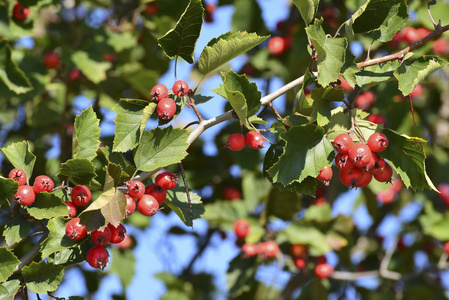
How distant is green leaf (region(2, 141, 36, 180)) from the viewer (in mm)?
2053

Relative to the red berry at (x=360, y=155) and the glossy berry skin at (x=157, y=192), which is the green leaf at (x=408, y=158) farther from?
the glossy berry skin at (x=157, y=192)

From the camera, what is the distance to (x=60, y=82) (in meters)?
4.48

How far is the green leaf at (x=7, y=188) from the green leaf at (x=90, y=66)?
A: 6.52ft

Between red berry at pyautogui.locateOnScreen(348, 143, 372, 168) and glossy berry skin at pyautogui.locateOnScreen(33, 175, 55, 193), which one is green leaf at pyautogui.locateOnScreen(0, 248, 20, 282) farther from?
red berry at pyautogui.locateOnScreen(348, 143, 372, 168)

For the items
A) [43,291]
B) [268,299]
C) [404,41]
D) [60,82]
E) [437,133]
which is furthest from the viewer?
[437,133]

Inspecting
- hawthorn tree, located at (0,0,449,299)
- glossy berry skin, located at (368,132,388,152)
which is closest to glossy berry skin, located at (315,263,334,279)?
hawthorn tree, located at (0,0,449,299)

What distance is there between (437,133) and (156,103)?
4490 mm

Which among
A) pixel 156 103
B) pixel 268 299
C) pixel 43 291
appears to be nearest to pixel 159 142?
pixel 156 103

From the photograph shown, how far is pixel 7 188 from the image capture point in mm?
1873

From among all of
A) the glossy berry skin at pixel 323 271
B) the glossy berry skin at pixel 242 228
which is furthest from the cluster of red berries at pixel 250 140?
the glossy berry skin at pixel 323 271

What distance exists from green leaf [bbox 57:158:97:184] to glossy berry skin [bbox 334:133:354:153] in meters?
0.97

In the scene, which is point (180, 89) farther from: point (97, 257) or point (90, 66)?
point (90, 66)

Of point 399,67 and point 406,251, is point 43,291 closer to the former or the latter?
point 399,67

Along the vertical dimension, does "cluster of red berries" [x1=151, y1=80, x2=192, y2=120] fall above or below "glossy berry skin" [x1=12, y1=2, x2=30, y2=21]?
above
